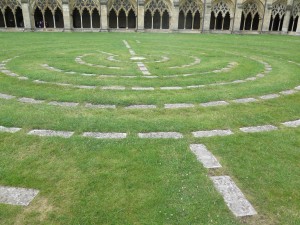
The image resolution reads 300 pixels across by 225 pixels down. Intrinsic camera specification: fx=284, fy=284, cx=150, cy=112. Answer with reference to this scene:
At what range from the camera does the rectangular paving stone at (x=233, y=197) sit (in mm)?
4027

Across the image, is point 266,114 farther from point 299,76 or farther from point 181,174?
point 299,76

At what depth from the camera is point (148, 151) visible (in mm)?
5594

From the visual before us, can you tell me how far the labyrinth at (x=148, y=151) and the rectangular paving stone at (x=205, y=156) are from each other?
3 cm

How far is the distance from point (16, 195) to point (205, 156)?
3.34 meters

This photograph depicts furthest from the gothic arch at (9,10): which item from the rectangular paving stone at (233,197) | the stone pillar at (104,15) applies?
the rectangular paving stone at (233,197)

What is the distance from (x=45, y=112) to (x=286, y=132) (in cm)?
608

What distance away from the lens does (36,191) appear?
173 inches

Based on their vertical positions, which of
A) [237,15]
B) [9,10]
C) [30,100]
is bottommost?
[30,100]

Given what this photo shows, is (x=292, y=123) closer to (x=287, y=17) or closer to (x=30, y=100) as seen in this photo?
(x=30, y=100)

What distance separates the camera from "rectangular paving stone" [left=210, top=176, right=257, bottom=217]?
403cm

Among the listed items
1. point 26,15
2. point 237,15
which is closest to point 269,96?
point 237,15

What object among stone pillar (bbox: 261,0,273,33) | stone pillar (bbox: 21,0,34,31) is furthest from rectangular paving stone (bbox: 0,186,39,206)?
stone pillar (bbox: 261,0,273,33)

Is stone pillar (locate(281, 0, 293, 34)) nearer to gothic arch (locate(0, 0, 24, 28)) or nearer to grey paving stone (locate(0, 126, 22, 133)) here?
gothic arch (locate(0, 0, 24, 28))

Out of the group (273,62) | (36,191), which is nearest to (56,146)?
(36,191)
